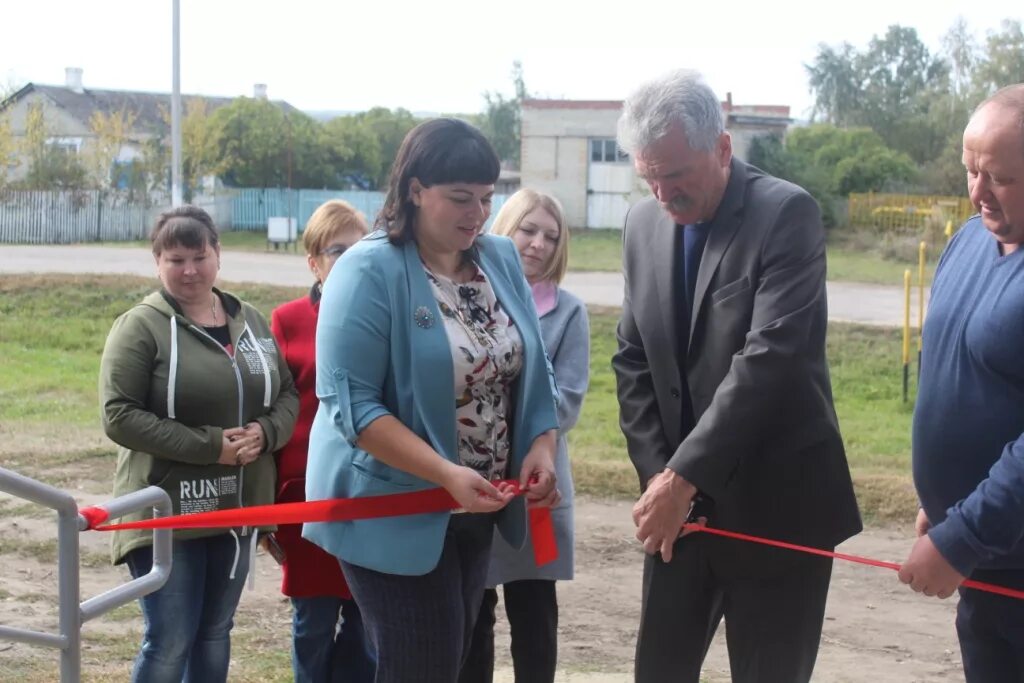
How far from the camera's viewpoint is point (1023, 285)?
3.01 m

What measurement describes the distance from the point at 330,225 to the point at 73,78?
55.8 metres

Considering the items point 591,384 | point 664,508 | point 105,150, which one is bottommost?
point 591,384

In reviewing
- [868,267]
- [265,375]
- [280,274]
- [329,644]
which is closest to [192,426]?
[265,375]

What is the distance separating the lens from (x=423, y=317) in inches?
Answer: 128

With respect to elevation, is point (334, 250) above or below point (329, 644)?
above

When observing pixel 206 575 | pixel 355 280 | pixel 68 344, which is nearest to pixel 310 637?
pixel 206 575

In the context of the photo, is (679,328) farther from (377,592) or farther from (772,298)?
(377,592)

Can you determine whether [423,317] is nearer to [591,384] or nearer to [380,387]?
[380,387]

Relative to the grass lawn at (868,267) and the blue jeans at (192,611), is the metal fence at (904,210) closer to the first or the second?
the grass lawn at (868,267)

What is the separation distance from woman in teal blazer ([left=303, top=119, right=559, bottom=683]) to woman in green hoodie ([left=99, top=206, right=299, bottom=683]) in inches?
39.6

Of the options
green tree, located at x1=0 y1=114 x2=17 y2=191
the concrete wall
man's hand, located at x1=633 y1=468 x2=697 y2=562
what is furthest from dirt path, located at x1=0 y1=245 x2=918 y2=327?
the concrete wall

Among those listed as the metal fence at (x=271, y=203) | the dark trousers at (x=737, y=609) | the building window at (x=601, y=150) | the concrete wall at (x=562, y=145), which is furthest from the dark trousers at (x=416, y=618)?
the building window at (x=601, y=150)

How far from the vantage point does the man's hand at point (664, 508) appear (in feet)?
11.3

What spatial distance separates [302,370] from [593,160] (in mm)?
42077
